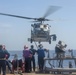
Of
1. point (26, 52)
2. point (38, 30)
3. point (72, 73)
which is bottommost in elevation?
point (72, 73)

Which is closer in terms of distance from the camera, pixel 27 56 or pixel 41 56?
pixel 27 56

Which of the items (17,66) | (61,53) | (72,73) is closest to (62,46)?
(61,53)

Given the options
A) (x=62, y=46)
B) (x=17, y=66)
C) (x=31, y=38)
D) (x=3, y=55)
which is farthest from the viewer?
(x=31, y=38)

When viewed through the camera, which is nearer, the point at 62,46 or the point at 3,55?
the point at 3,55

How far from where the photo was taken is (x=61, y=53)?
24781mm

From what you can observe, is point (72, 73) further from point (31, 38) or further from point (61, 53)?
point (31, 38)

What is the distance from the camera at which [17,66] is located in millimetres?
22859

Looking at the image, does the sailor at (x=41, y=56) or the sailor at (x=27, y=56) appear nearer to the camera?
the sailor at (x=27, y=56)

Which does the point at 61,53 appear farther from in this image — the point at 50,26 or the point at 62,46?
the point at 50,26

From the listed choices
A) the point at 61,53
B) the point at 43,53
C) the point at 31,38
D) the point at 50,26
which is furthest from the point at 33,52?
the point at 50,26

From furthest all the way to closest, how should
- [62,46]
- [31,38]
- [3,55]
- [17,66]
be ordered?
[31,38]
[62,46]
[17,66]
[3,55]

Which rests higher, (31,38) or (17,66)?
(31,38)

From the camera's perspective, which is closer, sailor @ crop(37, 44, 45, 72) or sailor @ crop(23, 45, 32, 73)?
sailor @ crop(23, 45, 32, 73)

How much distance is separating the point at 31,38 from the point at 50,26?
8.51 ft
